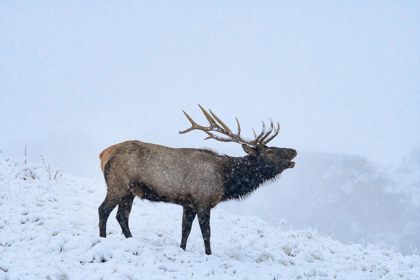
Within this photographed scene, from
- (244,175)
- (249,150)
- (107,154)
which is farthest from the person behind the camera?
(249,150)

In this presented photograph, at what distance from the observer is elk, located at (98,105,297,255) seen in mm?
7363

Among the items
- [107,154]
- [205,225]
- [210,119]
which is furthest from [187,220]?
[210,119]

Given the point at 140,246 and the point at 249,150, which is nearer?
the point at 140,246

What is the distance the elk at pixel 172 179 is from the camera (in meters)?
7.36

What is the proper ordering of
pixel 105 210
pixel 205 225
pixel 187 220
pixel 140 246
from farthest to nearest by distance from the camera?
pixel 187 220
pixel 205 225
pixel 105 210
pixel 140 246

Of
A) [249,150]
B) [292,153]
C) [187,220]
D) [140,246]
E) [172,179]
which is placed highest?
[292,153]

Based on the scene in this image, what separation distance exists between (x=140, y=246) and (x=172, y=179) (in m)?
1.36

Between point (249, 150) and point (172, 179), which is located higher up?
point (249, 150)

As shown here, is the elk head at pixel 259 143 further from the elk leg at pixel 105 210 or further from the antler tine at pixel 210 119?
the elk leg at pixel 105 210

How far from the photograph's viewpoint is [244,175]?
329 inches

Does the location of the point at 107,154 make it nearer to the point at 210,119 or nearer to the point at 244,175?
the point at 210,119

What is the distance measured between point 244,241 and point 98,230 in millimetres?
3613

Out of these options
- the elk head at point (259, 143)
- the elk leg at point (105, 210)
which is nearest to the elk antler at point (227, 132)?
the elk head at point (259, 143)

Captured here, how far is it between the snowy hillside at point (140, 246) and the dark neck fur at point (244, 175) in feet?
3.38
